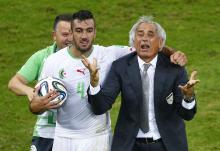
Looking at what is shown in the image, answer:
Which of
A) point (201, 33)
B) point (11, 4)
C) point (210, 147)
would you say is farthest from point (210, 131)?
point (11, 4)

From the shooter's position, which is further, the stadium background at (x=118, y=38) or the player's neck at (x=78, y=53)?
the stadium background at (x=118, y=38)

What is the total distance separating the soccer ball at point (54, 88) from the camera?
8618mm

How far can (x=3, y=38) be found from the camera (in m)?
A: 22.0

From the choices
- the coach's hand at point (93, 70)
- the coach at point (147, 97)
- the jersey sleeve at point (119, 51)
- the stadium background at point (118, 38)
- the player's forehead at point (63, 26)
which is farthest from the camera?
the stadium background at point (118, 38)

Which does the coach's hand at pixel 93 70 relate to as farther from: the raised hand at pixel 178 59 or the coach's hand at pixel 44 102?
the raised hand at pixel 178 59

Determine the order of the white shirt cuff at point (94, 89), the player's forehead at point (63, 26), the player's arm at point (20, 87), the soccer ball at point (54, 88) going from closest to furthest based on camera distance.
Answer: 1. the white shirt cuff at point (94, 89)
2. the soccer ball at point (54, 88)
3. the player's arm at point (20, 87)
4. the player's forehead at point (63, 26)

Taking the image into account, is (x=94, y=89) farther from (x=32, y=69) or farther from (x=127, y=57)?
(x=32, y=69)

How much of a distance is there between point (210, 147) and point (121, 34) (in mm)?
8901

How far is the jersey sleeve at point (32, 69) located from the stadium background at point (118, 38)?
4.56 meters

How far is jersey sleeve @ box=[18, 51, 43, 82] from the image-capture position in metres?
9.77

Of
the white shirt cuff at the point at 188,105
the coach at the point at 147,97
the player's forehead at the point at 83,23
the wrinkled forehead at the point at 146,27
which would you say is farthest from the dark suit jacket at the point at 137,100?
the player's forehead at the point at 83,23

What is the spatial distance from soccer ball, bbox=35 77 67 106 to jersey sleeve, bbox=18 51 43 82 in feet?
3.14

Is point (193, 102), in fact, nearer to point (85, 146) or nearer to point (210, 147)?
point (85, 146)

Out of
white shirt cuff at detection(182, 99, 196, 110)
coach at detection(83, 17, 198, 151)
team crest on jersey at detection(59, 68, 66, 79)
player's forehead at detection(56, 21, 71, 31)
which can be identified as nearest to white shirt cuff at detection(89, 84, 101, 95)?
coach at detection(83, 17, 198, 151)
